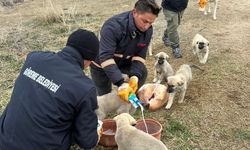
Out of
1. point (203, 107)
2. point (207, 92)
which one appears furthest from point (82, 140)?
point (207, 92)

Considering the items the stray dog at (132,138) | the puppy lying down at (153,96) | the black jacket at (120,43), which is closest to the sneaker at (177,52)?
the puppy lying down at (153,96)

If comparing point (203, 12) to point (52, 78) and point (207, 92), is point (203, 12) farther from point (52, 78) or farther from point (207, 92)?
point (52, 78)

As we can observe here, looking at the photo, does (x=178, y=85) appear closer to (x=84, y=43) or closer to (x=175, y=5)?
(x=175, y=5)

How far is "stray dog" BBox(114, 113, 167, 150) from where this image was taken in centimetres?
396

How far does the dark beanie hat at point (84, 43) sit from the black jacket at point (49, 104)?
5cm

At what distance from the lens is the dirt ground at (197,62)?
5.30 m

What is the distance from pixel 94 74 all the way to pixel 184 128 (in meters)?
1.50

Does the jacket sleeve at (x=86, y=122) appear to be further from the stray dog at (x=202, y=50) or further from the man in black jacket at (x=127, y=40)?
the stray dog at (x=202, y=50)

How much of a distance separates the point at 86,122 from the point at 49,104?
0.39m

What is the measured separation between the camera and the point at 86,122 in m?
3.49

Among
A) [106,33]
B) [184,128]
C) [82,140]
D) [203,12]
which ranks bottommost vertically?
[203,12]

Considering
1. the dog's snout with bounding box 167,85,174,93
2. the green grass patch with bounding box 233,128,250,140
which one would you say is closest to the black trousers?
the dog's snout with bounding box 167,85,174,93

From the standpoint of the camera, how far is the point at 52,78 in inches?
130

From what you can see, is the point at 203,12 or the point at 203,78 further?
the point at 203,12
